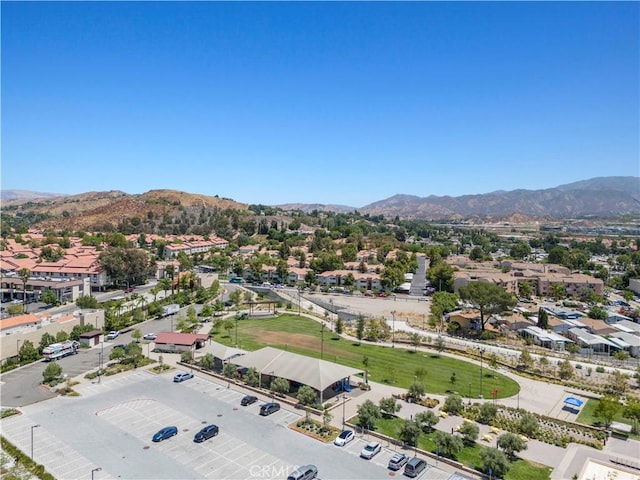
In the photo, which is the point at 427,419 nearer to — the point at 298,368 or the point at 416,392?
the point at 416,392

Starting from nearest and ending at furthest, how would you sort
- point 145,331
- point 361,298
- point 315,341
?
1. point 315,341
2. point 145,331
3. point 361,298

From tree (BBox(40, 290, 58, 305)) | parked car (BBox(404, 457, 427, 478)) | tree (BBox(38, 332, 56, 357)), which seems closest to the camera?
parked car (BBox(404, 457, 427, 478))

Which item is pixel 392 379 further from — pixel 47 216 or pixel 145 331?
pixel 47 216

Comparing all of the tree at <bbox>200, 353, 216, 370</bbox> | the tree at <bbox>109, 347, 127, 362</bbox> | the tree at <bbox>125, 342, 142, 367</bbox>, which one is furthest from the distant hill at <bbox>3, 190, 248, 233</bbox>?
the tree at <bbox>200, 353, 216, 370</bbox>

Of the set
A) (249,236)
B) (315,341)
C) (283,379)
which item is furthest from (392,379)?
(249,236)

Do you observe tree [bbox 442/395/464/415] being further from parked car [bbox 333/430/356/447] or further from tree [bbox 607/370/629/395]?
tree [bbox 607/370/629/395]

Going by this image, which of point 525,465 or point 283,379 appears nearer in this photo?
point 525,465

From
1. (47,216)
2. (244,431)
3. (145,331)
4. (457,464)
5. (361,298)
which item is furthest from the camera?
(47,216)
